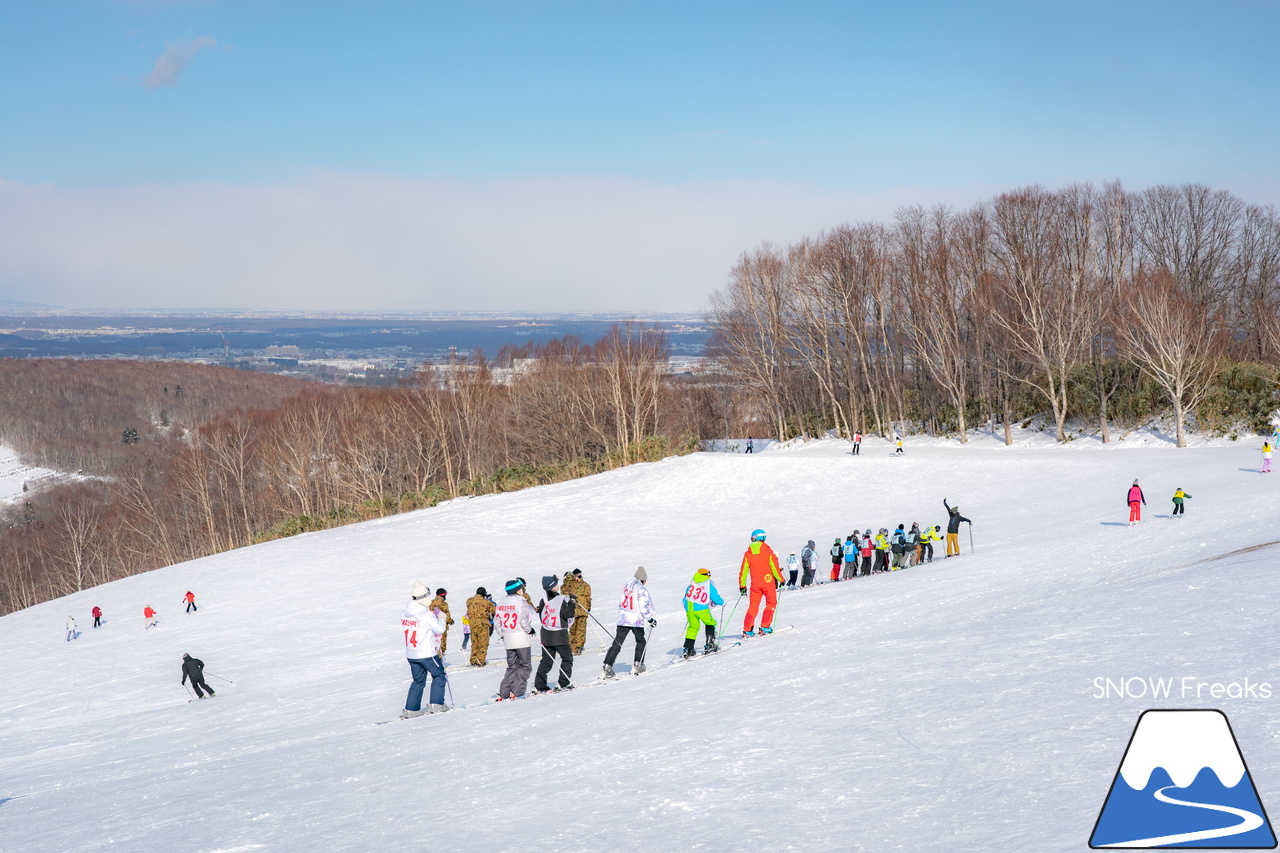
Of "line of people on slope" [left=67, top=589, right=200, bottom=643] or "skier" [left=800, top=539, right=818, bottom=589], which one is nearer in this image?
"skier" [left=800, top=539, right=818, bottom=589]

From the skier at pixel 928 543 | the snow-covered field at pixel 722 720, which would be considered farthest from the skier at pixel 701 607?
the skier at pixel 928 543

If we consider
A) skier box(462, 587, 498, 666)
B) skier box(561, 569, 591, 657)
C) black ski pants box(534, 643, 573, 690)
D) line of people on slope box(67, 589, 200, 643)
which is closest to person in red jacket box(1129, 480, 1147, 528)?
skier box(561, 569, 591, 657)

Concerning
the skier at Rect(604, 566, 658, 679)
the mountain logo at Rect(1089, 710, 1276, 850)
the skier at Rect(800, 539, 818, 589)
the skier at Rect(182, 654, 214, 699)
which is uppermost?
the mountain logo at Rect(1089, 710, 1276, 850)

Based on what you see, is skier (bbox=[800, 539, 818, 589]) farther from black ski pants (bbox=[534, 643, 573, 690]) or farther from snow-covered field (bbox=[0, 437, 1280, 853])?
black ski pants (bbox=[534, 643, 573, 690])

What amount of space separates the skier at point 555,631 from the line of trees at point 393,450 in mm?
31804

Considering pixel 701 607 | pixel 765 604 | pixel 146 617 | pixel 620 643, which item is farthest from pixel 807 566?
pixel 146 617

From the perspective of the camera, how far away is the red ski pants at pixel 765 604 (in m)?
13.3

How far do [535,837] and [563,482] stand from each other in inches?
1397

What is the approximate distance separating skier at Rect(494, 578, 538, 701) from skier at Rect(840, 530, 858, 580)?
1130cm

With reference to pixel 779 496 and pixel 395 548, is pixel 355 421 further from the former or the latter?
pixel 779 496

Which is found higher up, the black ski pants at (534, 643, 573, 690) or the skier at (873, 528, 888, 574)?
the black ski pants at (534, 643, 573, 690)

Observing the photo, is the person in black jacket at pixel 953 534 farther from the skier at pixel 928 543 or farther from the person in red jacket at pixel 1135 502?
the person in red jacket at pixel 1135 502

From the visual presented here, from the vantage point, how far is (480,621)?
13.9 meters

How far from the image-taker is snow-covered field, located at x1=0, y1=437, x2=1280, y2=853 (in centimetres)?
584
